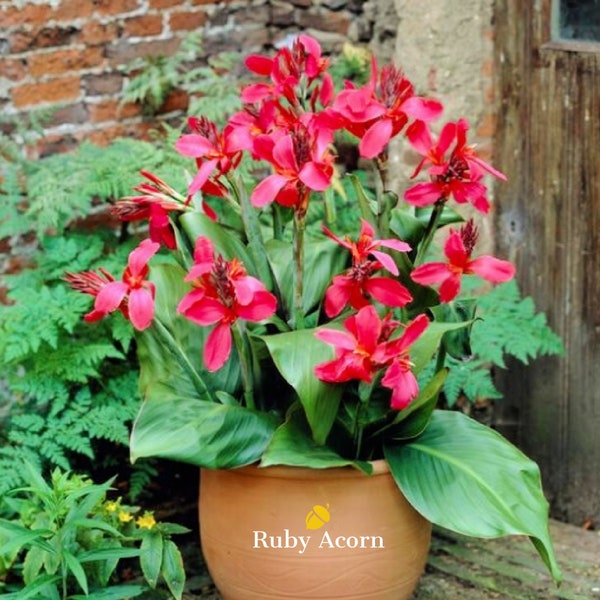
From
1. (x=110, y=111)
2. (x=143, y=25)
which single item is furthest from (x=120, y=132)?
(x=143, y=25)

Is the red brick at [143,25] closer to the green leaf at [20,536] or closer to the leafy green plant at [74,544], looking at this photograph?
the leafy green plant at [74,544]

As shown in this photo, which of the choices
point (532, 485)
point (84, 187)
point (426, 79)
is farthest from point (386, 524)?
point (426, 79)

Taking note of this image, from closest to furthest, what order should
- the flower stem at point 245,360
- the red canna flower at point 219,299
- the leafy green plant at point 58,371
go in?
the red canna flower at point 219,299 < the flower stem at point 245,360 < the leafy green plant at point 58,371

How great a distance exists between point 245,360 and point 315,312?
0.26 metres

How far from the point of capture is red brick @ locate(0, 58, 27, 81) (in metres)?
3.75

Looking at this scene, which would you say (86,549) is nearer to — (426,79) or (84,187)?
(84,187)

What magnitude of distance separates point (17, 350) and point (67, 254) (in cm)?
38

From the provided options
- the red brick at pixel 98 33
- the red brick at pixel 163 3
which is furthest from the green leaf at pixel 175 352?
the red brick at pixel 163 3

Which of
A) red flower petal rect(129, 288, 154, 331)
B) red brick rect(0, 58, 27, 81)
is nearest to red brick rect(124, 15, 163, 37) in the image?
red brick rect(0, 58, 27, 81)

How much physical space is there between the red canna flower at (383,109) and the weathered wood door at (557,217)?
1.04m

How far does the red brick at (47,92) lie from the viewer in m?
3.79

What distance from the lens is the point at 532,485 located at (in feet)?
9.28

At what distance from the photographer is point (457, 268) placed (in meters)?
2.75

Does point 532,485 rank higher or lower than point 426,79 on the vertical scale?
lower
